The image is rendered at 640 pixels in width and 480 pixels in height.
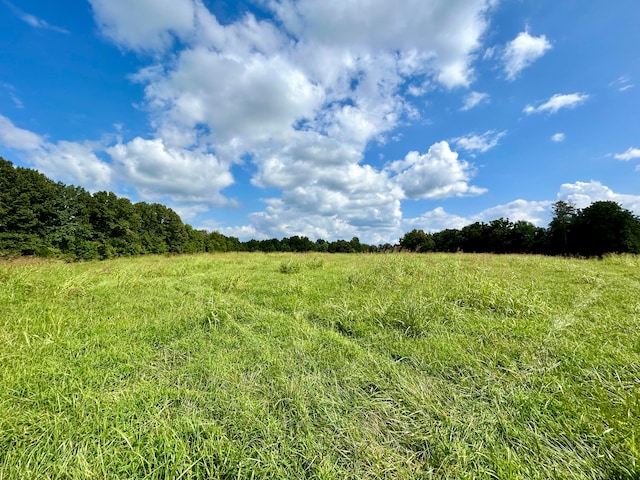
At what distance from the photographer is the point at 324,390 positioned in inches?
88.9

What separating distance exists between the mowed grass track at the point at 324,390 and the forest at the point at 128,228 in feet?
41.0

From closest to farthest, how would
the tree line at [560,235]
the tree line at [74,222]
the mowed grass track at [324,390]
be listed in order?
the mowed grass track at [324,390], the tree line at [74,222], the tree line at [560,235]

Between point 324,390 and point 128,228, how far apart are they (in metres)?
37.1

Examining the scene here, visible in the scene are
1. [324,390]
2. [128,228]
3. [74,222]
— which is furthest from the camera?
[128,228]

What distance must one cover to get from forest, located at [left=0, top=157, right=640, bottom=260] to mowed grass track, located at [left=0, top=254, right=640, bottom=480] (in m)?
12.5

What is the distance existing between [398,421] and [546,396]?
49.9 inches

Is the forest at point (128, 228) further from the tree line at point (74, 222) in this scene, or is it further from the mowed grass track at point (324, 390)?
the mowed grass track at point (324, 390)

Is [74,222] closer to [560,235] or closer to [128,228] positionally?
[128,228]

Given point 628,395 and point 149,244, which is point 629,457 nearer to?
point 628,395

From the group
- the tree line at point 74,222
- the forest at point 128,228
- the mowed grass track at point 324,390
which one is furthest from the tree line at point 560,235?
the tree line at point 74,222

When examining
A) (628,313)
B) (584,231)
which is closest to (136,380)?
(628,313)

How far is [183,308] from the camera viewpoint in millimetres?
4438

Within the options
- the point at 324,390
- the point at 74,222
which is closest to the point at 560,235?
the point at 324,390

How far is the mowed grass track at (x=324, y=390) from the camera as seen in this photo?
5.20 feet
